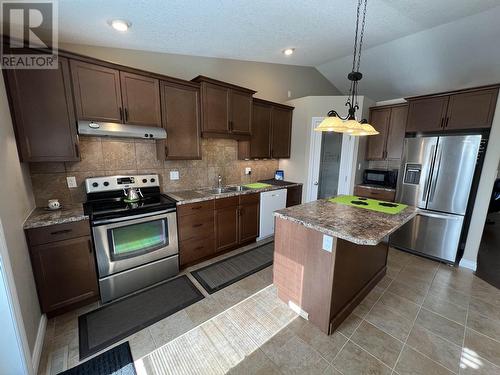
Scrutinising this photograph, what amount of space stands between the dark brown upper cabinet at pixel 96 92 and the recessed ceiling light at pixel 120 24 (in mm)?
396

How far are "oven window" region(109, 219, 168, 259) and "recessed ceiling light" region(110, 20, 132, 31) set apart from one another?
2007 millimetres

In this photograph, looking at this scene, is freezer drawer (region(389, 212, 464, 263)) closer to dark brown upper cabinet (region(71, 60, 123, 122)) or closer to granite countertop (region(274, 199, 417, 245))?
granite countertop (region(274, 199, 417, 245))

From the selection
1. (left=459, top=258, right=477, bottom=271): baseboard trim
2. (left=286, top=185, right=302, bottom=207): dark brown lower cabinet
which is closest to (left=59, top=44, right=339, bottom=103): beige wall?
(left=286, top=185, right=302, bottom=207): dark brown lower cabinet

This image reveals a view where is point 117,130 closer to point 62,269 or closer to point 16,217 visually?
point 16,217

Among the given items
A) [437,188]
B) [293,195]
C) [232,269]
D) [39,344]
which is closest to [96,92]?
[39,344]

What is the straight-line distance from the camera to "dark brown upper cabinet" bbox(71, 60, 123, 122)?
2.02 m

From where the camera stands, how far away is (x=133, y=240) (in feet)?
7.32

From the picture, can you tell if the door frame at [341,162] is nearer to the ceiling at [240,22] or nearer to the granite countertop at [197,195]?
the granite countertop at [197,195]

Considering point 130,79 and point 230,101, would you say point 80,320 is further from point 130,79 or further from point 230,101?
point 230,101

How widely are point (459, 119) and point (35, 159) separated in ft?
16.4

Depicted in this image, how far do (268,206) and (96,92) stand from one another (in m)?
2.69

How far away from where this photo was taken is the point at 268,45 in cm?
297

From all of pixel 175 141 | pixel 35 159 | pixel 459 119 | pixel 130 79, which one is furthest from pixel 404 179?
pixel 35 159

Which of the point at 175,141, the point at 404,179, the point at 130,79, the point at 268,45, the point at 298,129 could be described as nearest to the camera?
the point at 130,79
